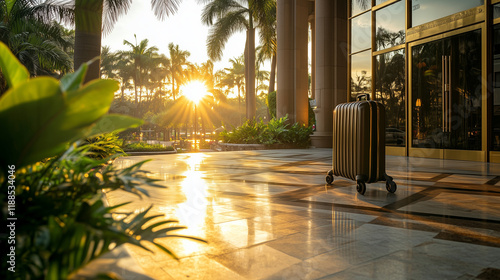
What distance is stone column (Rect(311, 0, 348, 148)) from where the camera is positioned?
15.3 m

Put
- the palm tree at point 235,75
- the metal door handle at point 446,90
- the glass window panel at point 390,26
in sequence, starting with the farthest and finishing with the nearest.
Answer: the palm tree at point 235,75 < the glass window panel at point 390,26 < the metal door handle at point 446,90

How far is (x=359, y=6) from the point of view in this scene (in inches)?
521

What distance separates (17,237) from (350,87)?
45.8 ft

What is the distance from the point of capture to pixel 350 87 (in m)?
13.8

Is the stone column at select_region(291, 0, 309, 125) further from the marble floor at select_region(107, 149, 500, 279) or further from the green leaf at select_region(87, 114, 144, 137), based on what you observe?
the green leaf at select_region(87, 114, 144, 137)

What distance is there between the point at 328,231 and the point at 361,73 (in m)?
11.2

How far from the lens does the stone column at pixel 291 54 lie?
54.8 ft

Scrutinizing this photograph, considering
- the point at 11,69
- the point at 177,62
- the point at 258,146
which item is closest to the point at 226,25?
the point at 258,146

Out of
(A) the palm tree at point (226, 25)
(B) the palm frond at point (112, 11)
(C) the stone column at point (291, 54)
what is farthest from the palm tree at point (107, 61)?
(B) the palm frond at point (112, 11)

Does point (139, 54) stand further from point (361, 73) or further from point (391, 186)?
point (391, 186)

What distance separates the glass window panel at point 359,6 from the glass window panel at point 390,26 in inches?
28.9

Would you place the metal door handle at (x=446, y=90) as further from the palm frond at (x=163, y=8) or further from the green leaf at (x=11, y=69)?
the green leaf at (x=11, y=69)

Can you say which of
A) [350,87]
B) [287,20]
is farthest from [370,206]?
[287,20]

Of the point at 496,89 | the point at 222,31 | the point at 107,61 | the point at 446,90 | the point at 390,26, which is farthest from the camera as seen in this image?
the point at 107,61
